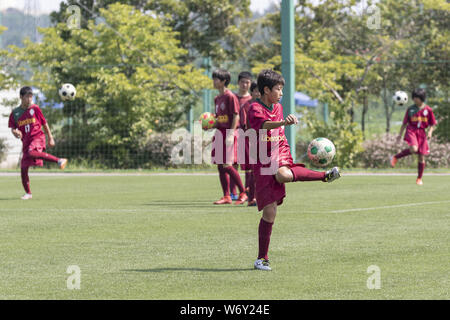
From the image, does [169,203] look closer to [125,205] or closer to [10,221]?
[125,205]

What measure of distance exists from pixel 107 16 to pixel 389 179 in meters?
11.5

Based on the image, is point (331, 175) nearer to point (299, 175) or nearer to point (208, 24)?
point (299, 175)

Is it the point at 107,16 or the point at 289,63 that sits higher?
the point at 107,16

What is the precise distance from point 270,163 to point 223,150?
5752 mm

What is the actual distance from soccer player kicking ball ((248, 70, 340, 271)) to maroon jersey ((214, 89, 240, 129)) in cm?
525

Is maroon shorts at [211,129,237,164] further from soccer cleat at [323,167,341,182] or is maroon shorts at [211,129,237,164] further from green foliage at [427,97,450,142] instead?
green foliage at [427,97,450,142]

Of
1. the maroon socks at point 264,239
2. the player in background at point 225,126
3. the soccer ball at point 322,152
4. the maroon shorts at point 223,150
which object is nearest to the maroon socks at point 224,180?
the player in background at point 225,126

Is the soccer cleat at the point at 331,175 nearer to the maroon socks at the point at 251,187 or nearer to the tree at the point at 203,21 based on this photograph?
the maroon socks at the point at 251,187

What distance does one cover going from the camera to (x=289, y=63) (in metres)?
23.4

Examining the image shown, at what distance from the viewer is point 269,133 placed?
7.86 m

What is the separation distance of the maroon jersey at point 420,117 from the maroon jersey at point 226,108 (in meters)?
6.09

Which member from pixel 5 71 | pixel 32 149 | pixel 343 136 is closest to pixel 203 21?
pixel 5 71

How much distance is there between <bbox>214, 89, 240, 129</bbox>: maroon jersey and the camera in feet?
43.3
